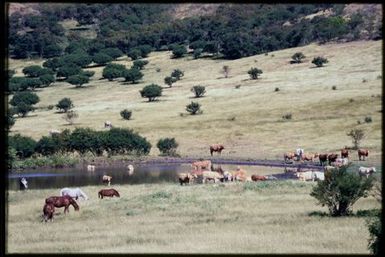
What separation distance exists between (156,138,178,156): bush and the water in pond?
5.07m

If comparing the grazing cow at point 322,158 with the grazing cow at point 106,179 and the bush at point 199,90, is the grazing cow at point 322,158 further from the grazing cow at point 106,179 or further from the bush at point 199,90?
the bush at point 199,90

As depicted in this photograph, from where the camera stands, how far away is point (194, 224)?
A: 22.0m

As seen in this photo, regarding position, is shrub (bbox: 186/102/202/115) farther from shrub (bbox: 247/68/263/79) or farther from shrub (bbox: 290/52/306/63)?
shrub (bbox: 290/52/306/63)

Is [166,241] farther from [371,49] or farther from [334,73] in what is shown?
[371,49]

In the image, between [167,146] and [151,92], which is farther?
[151,92]

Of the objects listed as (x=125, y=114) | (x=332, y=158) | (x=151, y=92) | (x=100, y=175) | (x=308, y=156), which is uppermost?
(x=151, y=92)

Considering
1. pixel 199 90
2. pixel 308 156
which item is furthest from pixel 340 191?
pixel 199 90

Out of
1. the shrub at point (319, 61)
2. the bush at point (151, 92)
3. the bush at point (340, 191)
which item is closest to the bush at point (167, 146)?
the bush at point (151, 92)

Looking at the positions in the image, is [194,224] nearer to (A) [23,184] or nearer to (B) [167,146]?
(A) [23,184]

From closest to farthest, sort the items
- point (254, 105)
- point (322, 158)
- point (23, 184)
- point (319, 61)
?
point (23, 184)
point (322, 158)
point (254, 105)
point (319, 61)

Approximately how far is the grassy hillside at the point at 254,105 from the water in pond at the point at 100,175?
8.03m

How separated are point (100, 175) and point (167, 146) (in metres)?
11.5

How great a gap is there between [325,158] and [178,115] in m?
28.9

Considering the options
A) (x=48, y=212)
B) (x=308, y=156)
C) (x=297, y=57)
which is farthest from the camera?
(x=297, y=57)
